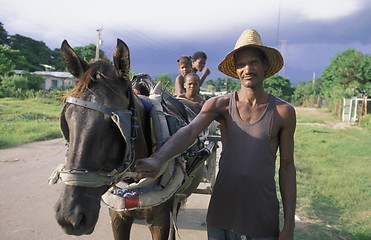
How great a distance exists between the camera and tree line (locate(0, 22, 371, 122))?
2500 cm

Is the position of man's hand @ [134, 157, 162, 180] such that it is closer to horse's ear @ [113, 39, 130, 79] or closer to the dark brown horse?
the dark brown horse

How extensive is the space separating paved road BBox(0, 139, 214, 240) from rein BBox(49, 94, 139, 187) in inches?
105

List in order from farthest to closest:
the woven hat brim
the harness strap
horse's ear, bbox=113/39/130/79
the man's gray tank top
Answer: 1. the woven hat brim
2. the man's gray tank top
3. horse's ear, bbox=113/39/130/79
4. the harness strap

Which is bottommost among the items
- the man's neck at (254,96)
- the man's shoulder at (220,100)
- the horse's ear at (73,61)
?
the man's shoulder at (220,100)

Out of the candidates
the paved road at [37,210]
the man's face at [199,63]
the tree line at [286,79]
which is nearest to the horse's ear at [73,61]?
the paved road at [37,210]

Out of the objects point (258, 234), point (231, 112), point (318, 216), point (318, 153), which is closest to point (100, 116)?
point (231, 112)

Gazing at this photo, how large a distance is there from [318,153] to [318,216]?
18.0 feet

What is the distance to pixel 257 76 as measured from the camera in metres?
1.81

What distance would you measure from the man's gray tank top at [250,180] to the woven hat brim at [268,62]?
321 mm

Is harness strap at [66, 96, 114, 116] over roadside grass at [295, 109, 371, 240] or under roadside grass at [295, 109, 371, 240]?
over

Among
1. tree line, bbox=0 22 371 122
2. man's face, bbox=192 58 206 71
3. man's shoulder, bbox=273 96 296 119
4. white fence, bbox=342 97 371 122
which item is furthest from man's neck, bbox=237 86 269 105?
tree line, bbox=0 22 371 122

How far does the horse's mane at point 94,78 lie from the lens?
1573 mm

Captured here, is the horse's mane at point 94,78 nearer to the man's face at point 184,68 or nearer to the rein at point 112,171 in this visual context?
the rein at point 112,171

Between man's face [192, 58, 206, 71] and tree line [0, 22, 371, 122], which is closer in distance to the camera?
man's face [192, 58, 206, 71]
